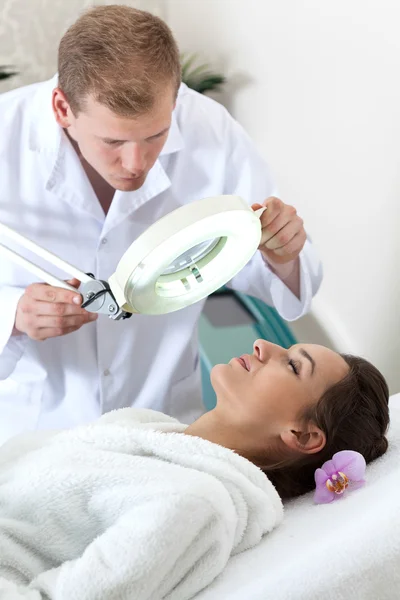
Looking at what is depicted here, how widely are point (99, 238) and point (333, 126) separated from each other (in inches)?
33.1

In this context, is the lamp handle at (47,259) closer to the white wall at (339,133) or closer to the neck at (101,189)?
the neck at (101,189)

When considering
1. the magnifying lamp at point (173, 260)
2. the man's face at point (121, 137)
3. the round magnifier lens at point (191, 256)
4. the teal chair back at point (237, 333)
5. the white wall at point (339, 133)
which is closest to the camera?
the magnifying lamp at point (173, 260)

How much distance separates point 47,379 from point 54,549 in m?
0.54

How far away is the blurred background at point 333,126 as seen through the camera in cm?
197

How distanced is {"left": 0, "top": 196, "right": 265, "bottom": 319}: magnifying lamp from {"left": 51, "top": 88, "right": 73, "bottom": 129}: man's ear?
1.67ft

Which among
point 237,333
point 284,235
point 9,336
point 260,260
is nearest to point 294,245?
point 284,235

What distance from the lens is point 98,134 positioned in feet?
4.53

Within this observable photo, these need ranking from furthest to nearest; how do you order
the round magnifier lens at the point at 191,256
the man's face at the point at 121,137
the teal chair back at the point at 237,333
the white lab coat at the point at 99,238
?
the teal chair back at the point at 237,333
the white lab coat at the point at 99,238
the man's face at the point at 121,137
the round magnifier lens at the point at 191,256

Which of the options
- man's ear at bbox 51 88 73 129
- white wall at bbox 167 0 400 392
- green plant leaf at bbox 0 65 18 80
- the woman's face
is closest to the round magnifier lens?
the woman's face

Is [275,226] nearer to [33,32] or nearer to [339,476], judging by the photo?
[339,476]

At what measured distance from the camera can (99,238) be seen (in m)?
1.64

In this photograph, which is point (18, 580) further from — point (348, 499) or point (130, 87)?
point (130, 87)

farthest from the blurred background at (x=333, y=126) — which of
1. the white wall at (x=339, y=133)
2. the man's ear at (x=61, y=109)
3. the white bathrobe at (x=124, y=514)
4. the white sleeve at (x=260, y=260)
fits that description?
the white bathrobe at (x=124, y=514)

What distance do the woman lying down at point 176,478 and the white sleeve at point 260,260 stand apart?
0.64ft
